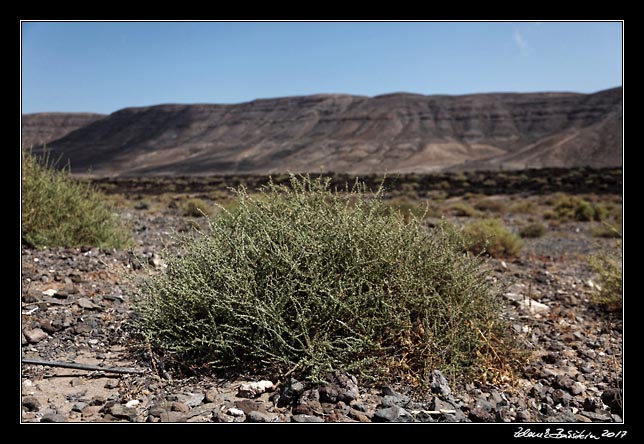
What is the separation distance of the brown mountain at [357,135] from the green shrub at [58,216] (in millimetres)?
65327

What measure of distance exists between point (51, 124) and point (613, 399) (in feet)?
475

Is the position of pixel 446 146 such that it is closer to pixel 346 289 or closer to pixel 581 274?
pixel 581 274

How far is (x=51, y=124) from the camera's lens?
131 m

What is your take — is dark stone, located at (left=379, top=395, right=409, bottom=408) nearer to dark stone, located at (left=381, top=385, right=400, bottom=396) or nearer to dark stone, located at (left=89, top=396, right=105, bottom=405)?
dark stone, located at (left=381, top=385, right=400, bottom=396)

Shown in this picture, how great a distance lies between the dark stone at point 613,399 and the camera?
11.4 ft

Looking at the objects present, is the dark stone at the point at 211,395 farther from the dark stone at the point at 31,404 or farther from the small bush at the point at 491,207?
the small bush at the point at 491,207

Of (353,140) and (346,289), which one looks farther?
(353,140)

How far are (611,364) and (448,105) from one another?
4194 inches

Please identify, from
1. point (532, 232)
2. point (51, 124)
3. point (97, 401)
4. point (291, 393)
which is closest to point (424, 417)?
point (291, 393)

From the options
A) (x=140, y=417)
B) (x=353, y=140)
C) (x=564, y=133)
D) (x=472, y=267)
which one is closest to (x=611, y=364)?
(x=472, y=267)

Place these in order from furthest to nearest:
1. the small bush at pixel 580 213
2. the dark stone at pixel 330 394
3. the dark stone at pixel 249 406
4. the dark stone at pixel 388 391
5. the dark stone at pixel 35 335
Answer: the small bush at pixel 580 213, the dark stone at pixel 35 335, the dark stone at pixel 388 391, the dark stone at pixel 330 394, the dark stone at pixel 249 406

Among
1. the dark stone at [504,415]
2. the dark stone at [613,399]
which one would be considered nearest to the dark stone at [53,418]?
the dark stone at [504,415]

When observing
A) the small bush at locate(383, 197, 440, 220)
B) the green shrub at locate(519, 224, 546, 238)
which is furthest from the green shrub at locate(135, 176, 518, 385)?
the green shrub at locate(519, 224, 546, 238)

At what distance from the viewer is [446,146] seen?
88.3m
